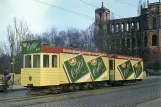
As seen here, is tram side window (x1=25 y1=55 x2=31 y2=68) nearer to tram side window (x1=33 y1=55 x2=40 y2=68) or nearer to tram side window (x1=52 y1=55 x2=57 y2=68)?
tram side window (x1=33 y1=55 x2=40 y2=68)

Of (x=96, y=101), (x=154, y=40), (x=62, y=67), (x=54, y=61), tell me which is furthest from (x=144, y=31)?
(x=96, y=101)

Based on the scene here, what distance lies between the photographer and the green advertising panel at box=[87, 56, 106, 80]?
30750mm

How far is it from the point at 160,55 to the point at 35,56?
8110cm

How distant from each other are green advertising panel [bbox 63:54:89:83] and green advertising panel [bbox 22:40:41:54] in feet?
8.73

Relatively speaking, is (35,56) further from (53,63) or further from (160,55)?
(160,55)

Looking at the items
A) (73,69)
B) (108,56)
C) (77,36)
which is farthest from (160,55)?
(73,69)

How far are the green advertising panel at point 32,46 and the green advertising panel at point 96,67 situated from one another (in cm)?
625

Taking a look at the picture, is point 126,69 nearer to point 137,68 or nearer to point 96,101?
point 137,68

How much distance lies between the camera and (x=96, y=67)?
104ft

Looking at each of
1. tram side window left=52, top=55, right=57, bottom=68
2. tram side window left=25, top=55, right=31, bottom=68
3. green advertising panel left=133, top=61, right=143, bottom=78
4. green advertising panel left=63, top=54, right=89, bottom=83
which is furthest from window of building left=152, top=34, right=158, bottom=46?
tram side window left=25, top=55, right=31, bottom=68

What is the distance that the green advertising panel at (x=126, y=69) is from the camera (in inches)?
1440

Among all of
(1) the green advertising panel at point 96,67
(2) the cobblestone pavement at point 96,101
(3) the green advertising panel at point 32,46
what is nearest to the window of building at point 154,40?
(1) the green advertising panel at point 96,67

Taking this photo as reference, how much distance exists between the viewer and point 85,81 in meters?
29.7

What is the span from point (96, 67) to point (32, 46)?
8.00m
